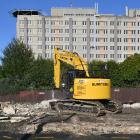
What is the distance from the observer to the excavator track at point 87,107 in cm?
2673

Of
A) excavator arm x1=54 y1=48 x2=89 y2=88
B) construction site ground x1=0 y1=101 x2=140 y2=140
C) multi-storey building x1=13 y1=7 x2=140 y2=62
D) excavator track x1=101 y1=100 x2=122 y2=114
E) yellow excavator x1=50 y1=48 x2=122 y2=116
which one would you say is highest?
multi-storey building x1=13 y1=7 x2=140 y2=62

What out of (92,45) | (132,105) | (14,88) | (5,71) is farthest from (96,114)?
(92,45)

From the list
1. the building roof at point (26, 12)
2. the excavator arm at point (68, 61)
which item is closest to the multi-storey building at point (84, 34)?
the building roof at point (26, 12)

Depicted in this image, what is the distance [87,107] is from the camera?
27141 millimetres

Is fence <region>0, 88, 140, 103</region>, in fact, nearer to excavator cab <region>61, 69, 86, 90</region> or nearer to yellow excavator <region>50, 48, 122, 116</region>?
yellow excavator <region>50, 48, 122, 116</region>

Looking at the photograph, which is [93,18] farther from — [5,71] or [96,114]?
[96,114]

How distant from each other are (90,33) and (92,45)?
399 cm

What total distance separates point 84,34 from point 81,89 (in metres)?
124

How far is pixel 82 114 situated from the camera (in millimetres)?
26891

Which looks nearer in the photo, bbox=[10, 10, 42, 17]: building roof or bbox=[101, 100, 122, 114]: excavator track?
bbox=[101, 100, 122, 114]: excavator track

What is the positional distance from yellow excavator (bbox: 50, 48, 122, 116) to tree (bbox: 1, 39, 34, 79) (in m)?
31.6

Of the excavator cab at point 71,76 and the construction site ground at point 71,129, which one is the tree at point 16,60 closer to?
the excavator cab at point 71,76

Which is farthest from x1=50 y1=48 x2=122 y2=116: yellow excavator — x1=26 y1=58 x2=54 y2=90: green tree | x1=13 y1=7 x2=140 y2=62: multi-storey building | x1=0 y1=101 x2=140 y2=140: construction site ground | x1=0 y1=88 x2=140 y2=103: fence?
x1=13 y1=7 x2=140 y2=62: multi-storey building

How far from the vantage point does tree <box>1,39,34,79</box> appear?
61.4 m
